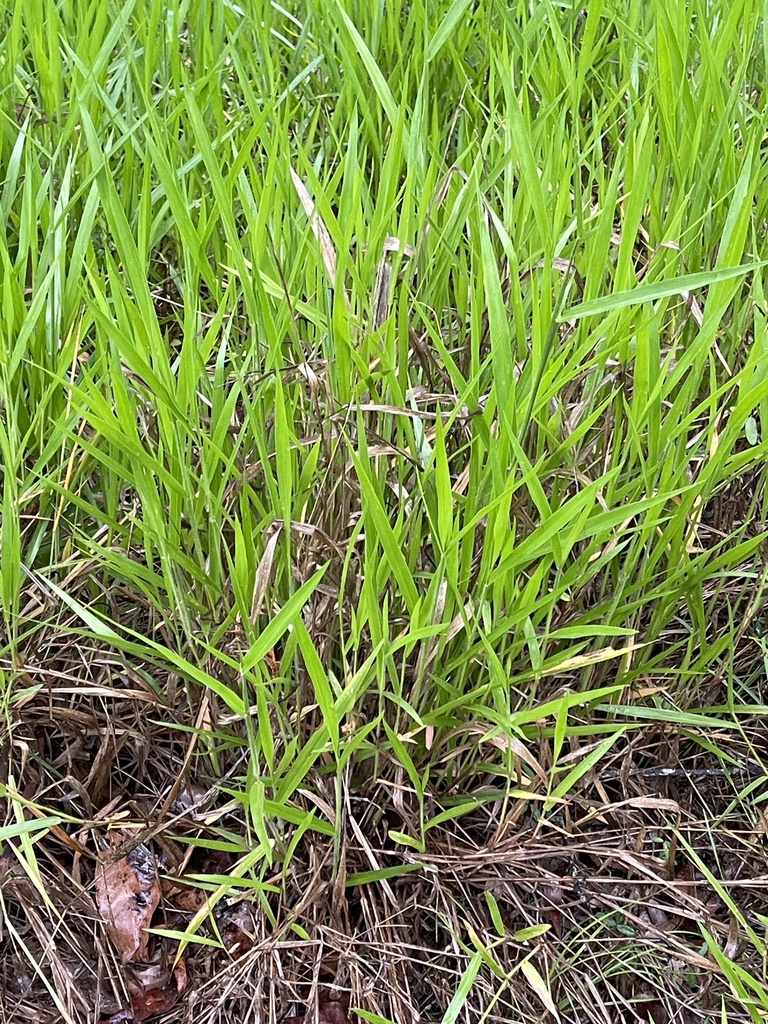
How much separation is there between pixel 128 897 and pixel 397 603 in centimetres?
37

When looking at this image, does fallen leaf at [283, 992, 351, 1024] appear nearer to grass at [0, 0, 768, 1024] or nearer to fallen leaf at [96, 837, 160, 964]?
grass at [0, 0, 768, 1024]

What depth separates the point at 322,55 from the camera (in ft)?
4.79

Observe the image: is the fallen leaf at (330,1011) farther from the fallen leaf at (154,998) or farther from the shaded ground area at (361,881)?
the fallen leaf at (154,998)

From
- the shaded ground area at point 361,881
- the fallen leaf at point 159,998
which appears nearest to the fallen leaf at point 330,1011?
the shaded ground area at point 361,881

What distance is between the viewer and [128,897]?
98 centimetres

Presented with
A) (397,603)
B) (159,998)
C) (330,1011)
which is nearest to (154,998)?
(159,998)

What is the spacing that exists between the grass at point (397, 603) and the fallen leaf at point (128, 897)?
2 centimetres

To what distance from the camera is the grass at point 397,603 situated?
3.02ft

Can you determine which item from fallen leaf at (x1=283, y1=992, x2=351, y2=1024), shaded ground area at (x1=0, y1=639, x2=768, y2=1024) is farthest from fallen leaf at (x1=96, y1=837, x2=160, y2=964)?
fallen leaf at (x1=283, y1=992, x2=351, y2=1024)

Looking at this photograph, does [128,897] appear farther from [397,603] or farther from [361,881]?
[397,603]

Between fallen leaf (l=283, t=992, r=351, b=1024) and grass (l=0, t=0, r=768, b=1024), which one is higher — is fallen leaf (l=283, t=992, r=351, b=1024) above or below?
below

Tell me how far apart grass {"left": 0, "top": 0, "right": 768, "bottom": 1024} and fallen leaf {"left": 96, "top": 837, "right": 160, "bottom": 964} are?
18mm

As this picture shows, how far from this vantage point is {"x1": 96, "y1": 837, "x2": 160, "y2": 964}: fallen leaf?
966mm

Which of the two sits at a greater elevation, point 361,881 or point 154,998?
point 361,881
